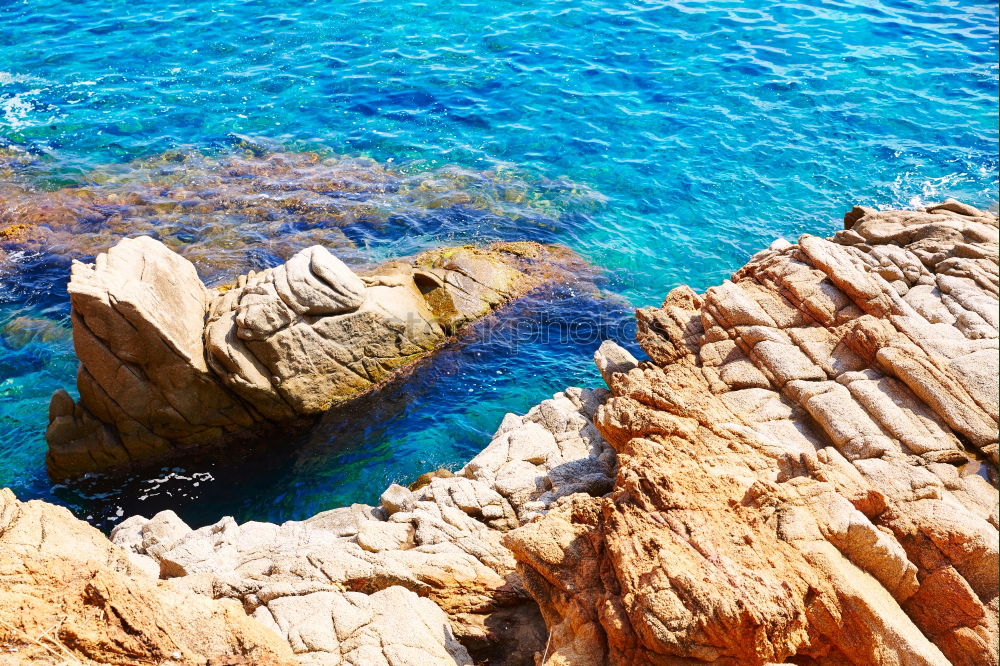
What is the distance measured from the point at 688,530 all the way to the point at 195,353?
9.95m

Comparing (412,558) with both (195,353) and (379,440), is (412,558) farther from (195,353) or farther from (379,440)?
(195,353)

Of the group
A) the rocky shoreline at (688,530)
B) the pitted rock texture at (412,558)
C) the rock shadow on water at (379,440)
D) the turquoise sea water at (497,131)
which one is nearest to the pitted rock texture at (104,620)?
the rocky shoreline at (688,530)

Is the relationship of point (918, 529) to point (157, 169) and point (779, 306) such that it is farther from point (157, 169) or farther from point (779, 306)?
point (157, 169)

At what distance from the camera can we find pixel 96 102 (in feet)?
86.7

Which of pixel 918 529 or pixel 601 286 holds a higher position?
pixel 918 529

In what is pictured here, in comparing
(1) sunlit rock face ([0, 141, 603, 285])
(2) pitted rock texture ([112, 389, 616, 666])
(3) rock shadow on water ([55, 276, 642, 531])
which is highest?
(1) sunlit rock face ([0, 141, 603, 285])

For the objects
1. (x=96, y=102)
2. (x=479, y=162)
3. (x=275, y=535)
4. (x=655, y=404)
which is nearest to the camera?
(x=655, y=404)

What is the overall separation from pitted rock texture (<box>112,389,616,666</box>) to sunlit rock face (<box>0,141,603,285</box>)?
314 inches

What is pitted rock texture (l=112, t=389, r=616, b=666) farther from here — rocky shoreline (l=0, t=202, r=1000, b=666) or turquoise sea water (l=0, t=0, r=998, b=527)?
turquoise sea water (l=0, t=0, r=998, b=527)

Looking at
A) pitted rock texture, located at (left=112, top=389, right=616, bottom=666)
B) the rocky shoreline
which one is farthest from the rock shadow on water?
the rocky shoreline

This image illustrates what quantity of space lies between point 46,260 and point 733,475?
17670 millimetres

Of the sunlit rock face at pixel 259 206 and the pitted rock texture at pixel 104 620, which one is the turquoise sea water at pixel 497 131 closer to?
the sunlit rock face at pixel 259 206

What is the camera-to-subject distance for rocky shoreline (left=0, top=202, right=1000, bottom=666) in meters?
7.83

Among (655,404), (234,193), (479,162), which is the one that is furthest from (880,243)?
(234,193)
